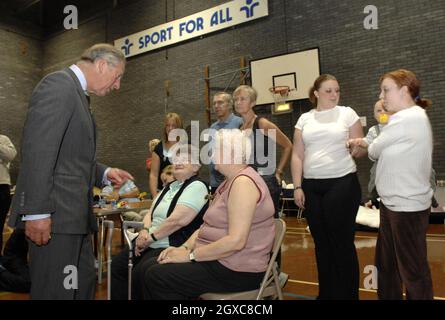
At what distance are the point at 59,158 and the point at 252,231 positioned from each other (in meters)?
0.93

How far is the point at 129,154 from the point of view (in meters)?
9.82

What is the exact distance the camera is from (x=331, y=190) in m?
2.18

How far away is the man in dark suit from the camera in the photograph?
1.45 metres

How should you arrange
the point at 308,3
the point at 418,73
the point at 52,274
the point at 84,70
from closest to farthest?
the point at 52,274 → the point at 84,70 → the point at 418,73 → the point at 308,3

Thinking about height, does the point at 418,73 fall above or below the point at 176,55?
below

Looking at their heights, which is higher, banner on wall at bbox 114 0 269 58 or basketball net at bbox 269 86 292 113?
banner on wall at bbox 114 0 269 58

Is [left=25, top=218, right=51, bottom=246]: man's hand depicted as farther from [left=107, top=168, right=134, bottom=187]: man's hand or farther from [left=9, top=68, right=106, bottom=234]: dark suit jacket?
[left=107, top=168, right=134, bottom=187]: man's hand

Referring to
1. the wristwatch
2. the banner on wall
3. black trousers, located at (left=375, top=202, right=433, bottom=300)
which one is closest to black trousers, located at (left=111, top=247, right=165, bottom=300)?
the wristwatch

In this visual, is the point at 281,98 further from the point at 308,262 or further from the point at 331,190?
the point at 331,190

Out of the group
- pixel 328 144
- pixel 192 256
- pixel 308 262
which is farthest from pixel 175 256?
pixel 308 262

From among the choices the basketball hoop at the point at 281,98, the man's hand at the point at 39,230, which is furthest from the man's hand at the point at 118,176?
the basketball hoop at the point at 281,98
